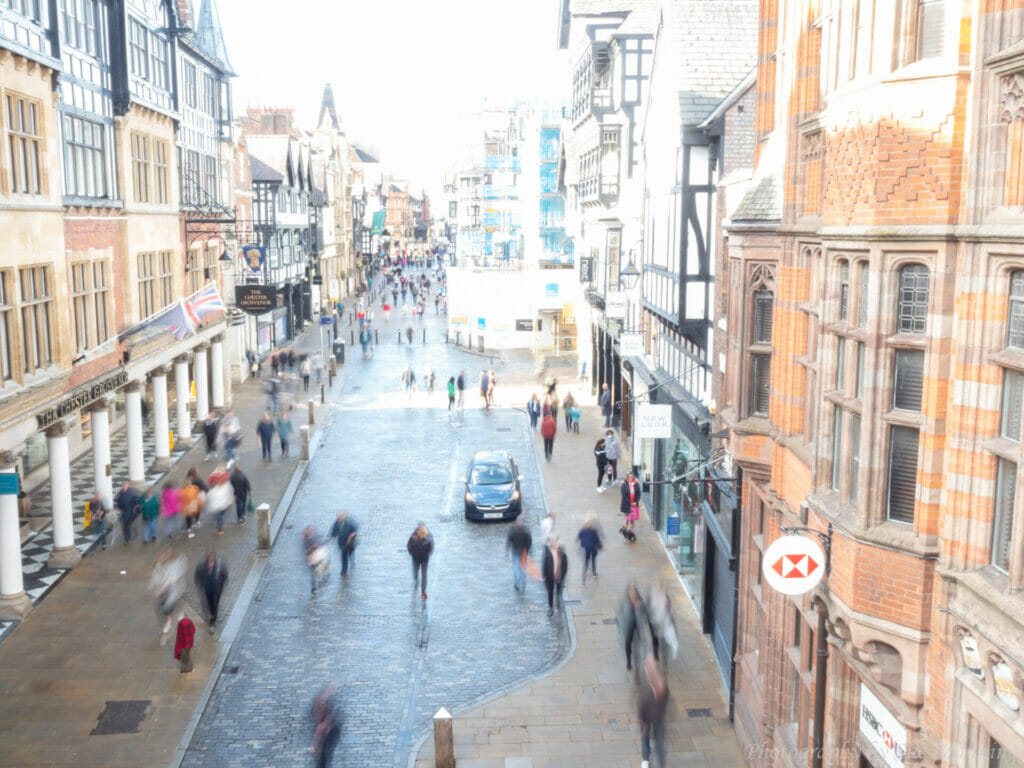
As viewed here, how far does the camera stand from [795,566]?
893cm

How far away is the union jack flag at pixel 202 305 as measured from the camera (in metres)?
24.4

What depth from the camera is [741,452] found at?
12.3 m

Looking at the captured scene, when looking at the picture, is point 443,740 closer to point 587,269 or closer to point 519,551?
point 519,551

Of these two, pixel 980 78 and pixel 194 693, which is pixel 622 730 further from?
pixel 980 78

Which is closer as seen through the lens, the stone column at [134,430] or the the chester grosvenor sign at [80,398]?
the the chester grosvenor sign at [80,398]

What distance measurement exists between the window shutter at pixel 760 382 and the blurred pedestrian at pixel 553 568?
5787mm

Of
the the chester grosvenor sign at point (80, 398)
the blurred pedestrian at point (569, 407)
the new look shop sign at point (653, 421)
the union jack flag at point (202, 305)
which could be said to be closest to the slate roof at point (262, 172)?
the blurred pedestrian at point (569, 407)

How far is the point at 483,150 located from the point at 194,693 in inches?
3380

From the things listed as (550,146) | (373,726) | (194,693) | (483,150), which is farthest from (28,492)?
(483,150)

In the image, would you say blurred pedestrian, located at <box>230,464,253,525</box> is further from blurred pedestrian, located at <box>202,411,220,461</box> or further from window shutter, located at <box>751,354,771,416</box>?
window shutter, located at <box>751,354,771,416</box>

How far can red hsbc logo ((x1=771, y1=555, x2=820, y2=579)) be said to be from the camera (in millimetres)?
8875

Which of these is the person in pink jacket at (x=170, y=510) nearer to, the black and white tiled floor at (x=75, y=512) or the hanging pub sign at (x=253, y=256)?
the black and white tiled floor at (x=75, y=512)

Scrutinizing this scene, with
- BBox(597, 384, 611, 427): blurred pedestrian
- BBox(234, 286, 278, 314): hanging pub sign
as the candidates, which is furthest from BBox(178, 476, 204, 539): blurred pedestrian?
BBox(597, 384, 611, 427): blurred pedestrian

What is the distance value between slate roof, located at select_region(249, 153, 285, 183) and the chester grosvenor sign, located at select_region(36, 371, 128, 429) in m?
28.7
